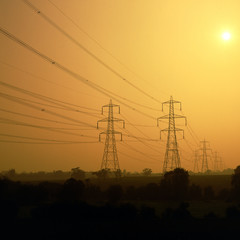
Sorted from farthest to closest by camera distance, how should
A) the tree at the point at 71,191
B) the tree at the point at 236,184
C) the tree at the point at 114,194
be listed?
the tree at the point at 236,184
the tree at the point at 114,194
the tree at the point at 71,191

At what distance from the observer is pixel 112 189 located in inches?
3174

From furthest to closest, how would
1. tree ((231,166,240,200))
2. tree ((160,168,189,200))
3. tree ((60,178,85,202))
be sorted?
A: tree ((160,168,189,200)) < tree ((231,166,240,200)) < tree ((60,178,85,202))

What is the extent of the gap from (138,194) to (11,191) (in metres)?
30.3

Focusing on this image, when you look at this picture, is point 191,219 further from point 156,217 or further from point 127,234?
point 127,234

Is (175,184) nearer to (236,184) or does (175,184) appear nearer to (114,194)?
(236,184)

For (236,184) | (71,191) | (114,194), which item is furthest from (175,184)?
(71,191)

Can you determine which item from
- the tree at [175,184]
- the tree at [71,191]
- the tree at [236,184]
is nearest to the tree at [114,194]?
the tree at [71,191]

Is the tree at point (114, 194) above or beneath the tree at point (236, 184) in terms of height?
beneath

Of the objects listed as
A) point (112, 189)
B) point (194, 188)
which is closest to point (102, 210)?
point (112, 189)

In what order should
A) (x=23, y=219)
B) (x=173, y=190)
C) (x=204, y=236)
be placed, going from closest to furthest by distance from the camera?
(x=204, y=236)
(x=23, y=219)
(x=173, y=190)

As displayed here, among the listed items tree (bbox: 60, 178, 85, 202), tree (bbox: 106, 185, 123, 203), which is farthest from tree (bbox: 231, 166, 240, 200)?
tree (bbox: 60, 178, 85, 202)

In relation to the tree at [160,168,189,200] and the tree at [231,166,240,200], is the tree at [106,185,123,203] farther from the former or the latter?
the tree at [231,166,240,200]

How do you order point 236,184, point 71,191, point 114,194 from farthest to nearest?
point 236,184, point 114,194, point 71,191

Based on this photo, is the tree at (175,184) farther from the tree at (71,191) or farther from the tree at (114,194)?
the tree at (71,191)
